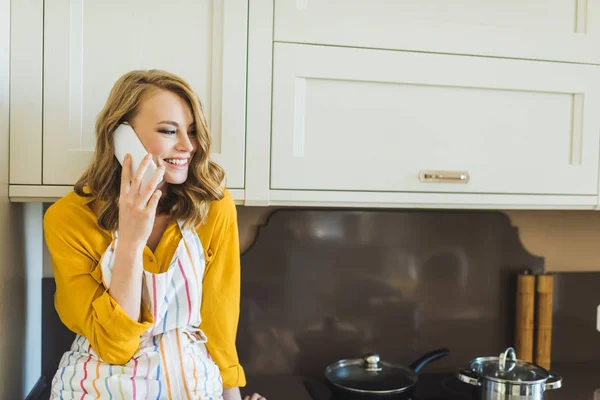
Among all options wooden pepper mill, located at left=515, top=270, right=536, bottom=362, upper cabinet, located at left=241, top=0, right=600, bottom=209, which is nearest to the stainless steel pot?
wooden pepper mill, located at left=515, top=270, right=536, bottom=362

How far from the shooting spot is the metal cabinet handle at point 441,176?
1.33m

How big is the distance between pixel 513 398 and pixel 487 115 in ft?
2.15

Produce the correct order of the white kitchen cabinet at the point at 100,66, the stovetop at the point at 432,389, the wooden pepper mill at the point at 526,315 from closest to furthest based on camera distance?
the white kitchen cabinet at the point at 100,66
the stovetop at the point at 432,389
the wooden pepper mill at the point at 526,315

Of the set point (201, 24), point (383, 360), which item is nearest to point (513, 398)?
point (383, 360)

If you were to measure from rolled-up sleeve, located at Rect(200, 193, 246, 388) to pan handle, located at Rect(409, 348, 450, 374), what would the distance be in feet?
1.69

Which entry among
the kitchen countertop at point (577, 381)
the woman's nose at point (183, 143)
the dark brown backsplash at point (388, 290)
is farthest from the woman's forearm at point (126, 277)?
the kitchen countertop at point (577, 381)

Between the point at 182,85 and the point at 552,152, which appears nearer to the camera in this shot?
the point at 182,85

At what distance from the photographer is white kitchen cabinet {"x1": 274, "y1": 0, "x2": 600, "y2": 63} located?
126 cm

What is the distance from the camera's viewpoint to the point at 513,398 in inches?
53.5

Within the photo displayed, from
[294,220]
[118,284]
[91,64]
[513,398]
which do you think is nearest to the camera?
[118,284]

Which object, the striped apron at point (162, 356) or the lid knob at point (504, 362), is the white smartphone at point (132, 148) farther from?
the lid knob at point (504, 362)

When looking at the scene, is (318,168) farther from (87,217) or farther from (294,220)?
(87,217)

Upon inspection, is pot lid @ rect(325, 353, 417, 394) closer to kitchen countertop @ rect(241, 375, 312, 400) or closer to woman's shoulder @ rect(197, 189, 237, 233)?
kitchen countertop @ rect(241, 375, 312, 400)

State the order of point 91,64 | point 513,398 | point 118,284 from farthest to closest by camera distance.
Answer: point 513,398 < point 91,64 < point 118,284
